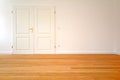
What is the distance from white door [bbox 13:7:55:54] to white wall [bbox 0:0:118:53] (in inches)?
10.5

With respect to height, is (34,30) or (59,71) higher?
(34,30)

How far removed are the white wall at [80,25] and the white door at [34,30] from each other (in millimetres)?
266

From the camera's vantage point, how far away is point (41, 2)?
7.12 metres

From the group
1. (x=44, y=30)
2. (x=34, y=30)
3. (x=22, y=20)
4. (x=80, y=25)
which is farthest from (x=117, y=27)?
(x=22, y=20)

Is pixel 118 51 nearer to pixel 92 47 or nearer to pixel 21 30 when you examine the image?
pixel 92 47

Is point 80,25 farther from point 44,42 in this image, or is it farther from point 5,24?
point 5,24

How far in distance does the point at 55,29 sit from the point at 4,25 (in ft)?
7.40

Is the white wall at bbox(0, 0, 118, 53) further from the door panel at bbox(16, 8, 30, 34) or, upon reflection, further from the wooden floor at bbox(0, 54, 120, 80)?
the wooden floor at bbox(0, 54, 120, 80)

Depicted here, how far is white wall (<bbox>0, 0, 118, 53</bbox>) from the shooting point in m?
7.16

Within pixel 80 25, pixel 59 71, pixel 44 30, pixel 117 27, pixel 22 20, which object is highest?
pixel 22 20

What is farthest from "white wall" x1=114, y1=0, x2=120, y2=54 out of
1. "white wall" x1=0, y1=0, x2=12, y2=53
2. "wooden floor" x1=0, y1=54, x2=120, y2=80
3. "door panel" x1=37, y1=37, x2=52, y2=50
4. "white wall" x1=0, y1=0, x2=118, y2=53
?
"white wall" x1=0, y1=0, x2=12, y2=53

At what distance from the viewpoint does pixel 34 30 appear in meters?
7.20

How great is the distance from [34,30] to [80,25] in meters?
2.06

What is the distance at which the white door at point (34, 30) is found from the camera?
7160 millimetres
